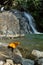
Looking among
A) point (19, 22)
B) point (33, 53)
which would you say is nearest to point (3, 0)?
point (19, 22)

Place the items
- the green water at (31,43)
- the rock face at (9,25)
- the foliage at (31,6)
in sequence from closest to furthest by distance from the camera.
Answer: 1. the green water at (31,43)
2. the rock face at (9,25)
3. the foliage at (31,6)

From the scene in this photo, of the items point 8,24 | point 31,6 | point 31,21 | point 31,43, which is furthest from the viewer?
point 31,6

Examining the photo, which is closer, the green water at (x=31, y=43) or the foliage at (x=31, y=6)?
the green water at (x=31, y=43)

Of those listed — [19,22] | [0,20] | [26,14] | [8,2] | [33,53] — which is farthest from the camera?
[8,2]

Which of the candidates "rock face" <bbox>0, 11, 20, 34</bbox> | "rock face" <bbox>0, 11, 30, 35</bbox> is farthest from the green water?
"rock face" <bbox>0, 11, 20, 34</bbox>

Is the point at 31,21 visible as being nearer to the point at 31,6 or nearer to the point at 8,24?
the point at 31,6

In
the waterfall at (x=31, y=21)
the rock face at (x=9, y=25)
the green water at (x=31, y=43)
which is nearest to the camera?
the green water at (x=31, y=43)

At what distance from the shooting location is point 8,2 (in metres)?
29.7

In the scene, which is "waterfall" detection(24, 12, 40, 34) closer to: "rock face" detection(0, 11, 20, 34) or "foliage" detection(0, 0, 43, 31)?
"foliage" detection(0, 0, 43, 31)

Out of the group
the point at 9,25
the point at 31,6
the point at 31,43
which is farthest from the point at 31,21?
the point at 31,43

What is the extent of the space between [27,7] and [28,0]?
2.72 ft

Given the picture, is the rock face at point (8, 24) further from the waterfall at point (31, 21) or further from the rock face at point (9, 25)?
the waterfall at point (31, 21)

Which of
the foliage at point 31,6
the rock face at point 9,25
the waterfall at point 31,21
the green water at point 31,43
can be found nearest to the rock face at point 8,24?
the rock face at point 9,25

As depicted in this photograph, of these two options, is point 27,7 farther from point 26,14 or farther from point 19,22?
point 19,22
